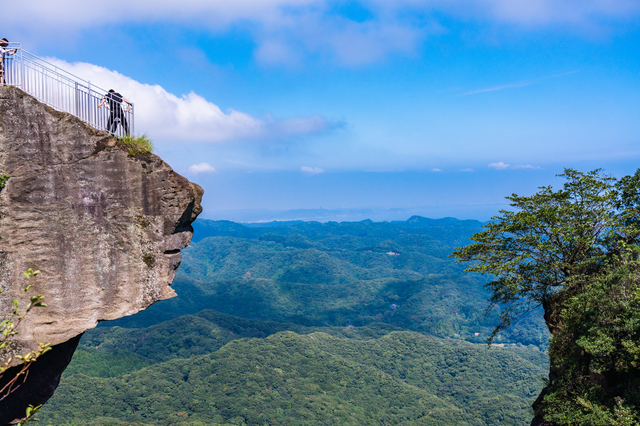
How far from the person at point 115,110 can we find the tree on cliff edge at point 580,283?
14213mm

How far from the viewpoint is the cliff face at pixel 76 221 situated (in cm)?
1024

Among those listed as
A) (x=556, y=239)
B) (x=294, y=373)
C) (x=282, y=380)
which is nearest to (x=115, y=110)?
(x=556, y=239)

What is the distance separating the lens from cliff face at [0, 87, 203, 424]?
1024cm

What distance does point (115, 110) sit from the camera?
12500mm

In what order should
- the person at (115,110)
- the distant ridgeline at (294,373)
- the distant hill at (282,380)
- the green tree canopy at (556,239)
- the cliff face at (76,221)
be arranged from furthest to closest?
the distant ridgeline at (294,373), the distant hill at (282,380), the green tree canopy at (556,239), the person at (115,110), the cliff face at (76,221)

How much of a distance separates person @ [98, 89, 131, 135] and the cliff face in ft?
4.27

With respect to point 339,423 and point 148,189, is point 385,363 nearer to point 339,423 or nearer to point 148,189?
point 339,423

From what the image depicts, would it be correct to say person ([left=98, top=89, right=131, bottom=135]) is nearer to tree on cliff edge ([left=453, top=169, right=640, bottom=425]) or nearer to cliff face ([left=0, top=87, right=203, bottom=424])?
cliff face ([left=0, top=87, right=203, bottom=424])

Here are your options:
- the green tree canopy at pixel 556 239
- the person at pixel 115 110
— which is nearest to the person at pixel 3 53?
the person at pixel 115 110

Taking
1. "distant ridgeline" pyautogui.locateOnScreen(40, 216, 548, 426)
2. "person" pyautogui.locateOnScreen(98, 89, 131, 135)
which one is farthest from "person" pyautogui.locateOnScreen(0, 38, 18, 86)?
"distant ridgeline" pyautogui.locateOnScreen(40, 216, 548, 426)

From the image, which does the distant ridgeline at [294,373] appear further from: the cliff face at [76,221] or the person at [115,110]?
the person at [115,110]

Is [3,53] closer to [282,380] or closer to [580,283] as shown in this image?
[580,283]

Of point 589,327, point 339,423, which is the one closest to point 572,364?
point 589,327

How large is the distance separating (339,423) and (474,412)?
87.1ft
